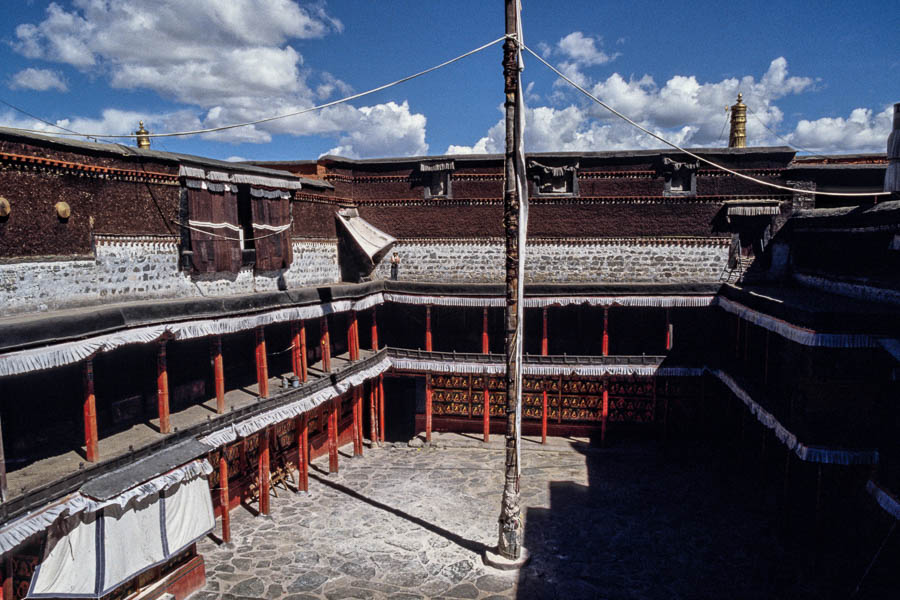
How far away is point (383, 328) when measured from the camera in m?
23.9

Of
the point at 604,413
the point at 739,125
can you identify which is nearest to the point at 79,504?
the point at 604,413

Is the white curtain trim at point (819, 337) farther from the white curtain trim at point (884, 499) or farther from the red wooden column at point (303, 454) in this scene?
the red wooden column at point (303, 454)

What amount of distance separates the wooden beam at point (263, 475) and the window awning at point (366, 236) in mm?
8205

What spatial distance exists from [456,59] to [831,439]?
11.5 meters

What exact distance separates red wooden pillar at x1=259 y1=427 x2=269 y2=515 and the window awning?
26.9ft

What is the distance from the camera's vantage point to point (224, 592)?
39.8 ft

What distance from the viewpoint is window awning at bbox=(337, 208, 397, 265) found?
21531 millimetres

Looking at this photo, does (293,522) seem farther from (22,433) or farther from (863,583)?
(863,583)

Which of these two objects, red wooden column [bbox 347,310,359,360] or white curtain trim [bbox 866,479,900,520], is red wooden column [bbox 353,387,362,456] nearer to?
red wooden column [bbox 347,310,359,360]

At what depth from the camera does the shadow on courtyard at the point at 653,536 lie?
479 inches

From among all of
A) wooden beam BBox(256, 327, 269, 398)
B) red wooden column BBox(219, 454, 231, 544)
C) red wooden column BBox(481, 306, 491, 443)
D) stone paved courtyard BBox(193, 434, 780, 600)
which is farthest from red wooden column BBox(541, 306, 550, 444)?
red wooden column BBox(219, 454, 231, 544)

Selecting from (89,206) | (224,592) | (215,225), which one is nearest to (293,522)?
(224,592)

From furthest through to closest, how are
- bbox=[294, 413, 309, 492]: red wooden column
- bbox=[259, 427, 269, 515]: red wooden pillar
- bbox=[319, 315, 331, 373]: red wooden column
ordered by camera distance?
bbox=[319, 315, 331, 373]: red wooden column, bbox=[294, 413, 309, 492]: red wooden column, bbox=[259, 427, 269, 515]: red wooden pillar

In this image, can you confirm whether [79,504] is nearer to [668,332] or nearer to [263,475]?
[263,475]
